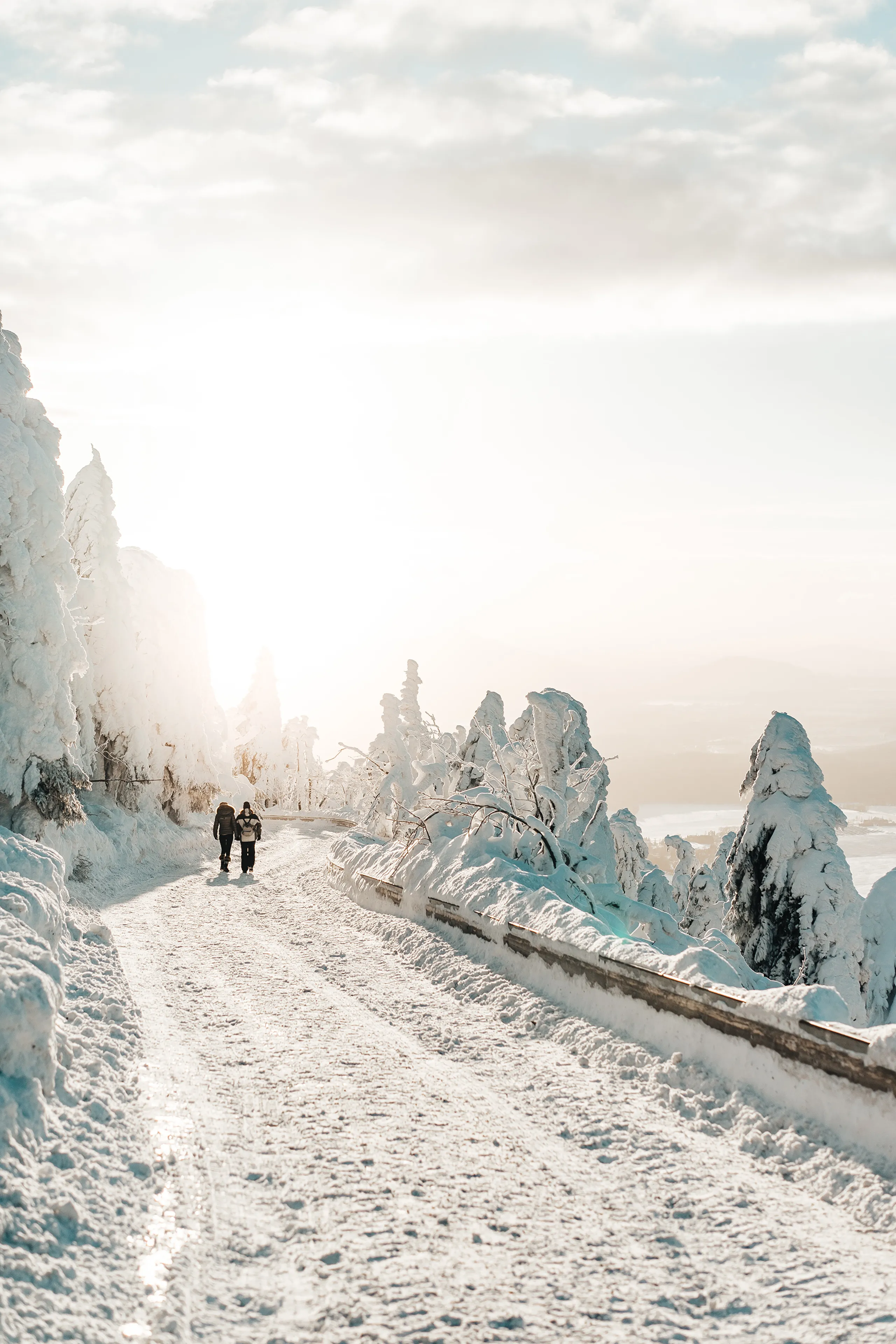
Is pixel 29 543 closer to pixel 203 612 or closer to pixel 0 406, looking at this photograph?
pixel 0 406

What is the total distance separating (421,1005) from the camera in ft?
28.6

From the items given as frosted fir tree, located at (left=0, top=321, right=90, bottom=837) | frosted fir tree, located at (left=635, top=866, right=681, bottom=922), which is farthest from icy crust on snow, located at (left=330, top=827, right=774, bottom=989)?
frosted fir tree, located at (left=635, top=866, right=681, bottom=922)

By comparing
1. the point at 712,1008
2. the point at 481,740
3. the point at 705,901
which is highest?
the point at 481,740

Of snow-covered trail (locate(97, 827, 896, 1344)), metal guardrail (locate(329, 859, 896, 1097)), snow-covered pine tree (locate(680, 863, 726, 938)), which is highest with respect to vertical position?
metal guardrail (locate(329, 859, 896, 1097))

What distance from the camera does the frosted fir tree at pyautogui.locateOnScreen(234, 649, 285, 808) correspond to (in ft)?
218

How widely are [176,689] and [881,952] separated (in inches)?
767

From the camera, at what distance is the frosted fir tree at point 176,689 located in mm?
26031

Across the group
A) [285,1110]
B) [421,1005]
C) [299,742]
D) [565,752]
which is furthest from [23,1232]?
[299,742]

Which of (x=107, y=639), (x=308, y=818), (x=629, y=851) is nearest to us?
(x=107, y=639)

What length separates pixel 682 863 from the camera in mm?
43062

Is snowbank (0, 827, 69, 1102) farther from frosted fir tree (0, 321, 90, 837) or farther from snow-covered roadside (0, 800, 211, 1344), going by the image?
frosted fir tree (0, 321, 90, 837)

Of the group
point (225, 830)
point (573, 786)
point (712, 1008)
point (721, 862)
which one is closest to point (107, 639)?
point (225, 830)

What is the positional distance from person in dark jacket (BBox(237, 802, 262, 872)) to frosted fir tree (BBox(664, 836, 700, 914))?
83.5 ft

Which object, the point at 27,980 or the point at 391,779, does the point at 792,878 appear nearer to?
the point at 391,779
